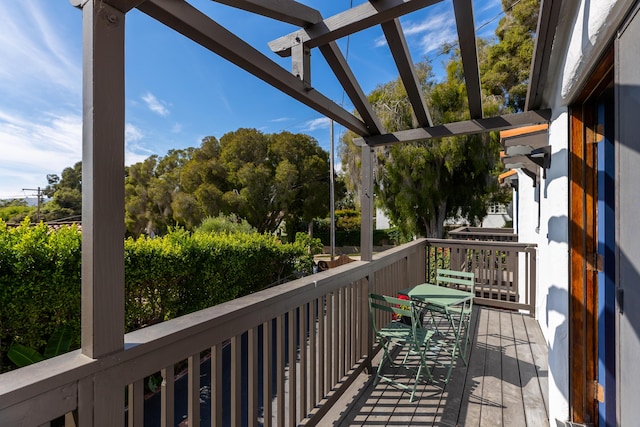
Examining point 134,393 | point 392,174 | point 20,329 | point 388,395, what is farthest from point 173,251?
point 392,174

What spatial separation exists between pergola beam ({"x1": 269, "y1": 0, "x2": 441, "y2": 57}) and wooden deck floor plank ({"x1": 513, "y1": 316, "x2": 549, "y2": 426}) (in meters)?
2.62

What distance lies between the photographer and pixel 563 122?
1.89m

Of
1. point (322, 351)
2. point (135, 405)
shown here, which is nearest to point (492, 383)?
point (322, 351)

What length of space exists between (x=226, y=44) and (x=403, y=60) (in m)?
1.30

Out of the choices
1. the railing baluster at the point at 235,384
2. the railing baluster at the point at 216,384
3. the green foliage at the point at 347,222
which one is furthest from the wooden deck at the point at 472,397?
the green foliage at the point at 347,222

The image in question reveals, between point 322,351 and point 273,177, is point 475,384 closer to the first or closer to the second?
point 322,351

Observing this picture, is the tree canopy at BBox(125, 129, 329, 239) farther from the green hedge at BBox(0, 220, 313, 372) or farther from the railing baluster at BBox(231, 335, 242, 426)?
the railing baluster at BBox(231, 335, 242, 426)

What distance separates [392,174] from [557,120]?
981cm

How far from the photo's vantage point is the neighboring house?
936 mm

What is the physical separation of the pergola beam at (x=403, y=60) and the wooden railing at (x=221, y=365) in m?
1.41

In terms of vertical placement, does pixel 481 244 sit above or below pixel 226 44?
below

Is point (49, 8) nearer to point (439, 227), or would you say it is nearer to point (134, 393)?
point (134, 393)

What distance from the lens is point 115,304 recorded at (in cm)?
103

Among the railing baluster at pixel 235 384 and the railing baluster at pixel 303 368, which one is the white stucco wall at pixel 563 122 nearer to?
the railing baluster at pixel 303 368
